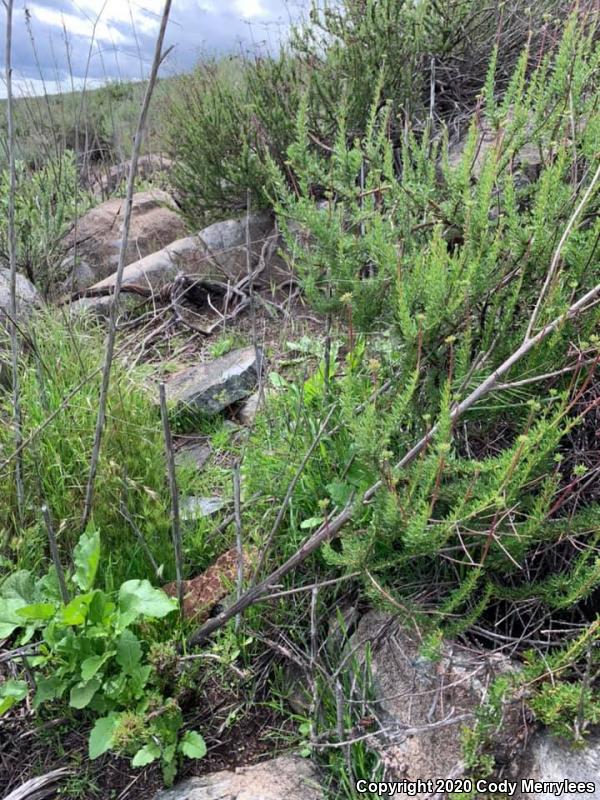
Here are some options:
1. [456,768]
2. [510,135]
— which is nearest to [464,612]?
[456,768]

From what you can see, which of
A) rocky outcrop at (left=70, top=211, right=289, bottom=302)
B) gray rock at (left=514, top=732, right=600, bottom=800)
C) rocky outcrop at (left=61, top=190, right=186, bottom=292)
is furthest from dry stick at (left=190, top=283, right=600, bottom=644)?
rocky outcrop at (left=61, top=190, right=186, bottom=292)

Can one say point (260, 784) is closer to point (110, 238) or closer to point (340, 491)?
point (340, 491)

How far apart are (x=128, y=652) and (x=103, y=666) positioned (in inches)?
4.0

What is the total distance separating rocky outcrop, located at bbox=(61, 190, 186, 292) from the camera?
5336 millimetres

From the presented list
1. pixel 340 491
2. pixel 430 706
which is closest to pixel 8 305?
pixel 340 491

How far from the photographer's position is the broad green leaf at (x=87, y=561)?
6.28 ft

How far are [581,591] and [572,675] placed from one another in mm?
216

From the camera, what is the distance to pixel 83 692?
1.81 m

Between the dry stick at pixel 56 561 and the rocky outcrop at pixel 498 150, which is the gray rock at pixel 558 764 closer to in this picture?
the dry stick at pixel 56 561

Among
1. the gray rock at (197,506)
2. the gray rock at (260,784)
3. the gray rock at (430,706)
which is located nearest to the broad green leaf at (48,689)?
the gray rock at (260,784)

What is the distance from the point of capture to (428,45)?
4242 millimetres

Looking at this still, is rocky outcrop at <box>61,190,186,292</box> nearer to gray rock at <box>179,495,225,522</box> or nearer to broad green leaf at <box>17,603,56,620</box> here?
gray rock at <box>179,495,225,522</box>

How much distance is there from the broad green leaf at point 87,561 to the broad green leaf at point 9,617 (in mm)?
181

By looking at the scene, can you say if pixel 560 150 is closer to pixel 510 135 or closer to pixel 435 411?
pixel 510 135
